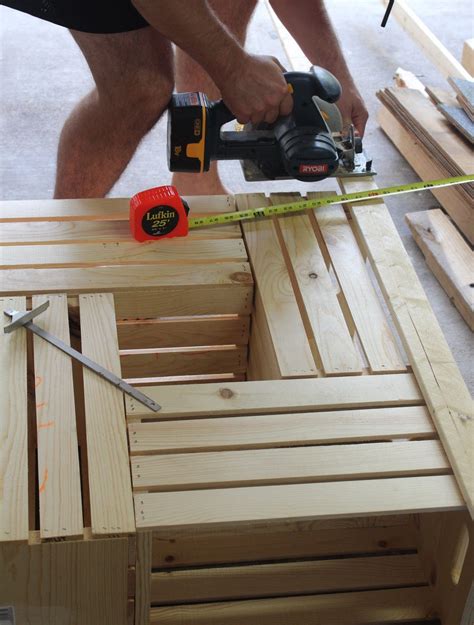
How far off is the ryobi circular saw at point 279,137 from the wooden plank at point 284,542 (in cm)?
95

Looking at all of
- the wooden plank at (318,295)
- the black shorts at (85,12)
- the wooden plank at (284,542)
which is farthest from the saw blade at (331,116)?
the wooden plank at (284,542)

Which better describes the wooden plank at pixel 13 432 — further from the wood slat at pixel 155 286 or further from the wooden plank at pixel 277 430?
the wooden plank at pixel 277 430

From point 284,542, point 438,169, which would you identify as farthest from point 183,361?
point 438,169

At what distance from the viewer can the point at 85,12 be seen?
2.63 meters

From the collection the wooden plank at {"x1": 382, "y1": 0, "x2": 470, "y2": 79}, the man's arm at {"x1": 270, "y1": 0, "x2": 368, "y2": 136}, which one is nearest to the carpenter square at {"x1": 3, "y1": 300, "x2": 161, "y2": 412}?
the man's arm at {"x1": 270, "y1": 0, "x2": 368, "y2": 136}

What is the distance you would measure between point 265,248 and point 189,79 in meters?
1.16

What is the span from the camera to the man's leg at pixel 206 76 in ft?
10.3

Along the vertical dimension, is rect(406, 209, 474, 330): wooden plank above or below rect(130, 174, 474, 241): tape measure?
above

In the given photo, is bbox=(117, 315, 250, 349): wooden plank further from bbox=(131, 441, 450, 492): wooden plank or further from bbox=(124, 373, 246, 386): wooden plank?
bbox=(131, 441, 450, 492): wooden plank

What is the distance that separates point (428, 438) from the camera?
6.21 ft

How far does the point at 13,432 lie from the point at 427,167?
235cm

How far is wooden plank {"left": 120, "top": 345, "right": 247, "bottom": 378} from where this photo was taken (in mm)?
2406

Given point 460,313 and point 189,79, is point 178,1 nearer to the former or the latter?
point 189,79

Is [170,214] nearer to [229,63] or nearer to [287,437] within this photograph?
[229,63]
